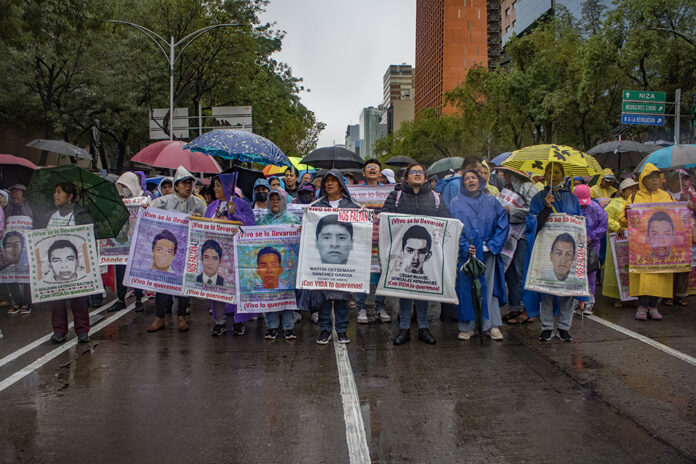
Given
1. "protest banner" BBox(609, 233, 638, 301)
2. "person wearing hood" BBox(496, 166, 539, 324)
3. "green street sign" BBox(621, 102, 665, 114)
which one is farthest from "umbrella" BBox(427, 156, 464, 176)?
"green street sign" BBox(621, 102, 665, 114)

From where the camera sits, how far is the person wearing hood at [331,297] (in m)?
6.93

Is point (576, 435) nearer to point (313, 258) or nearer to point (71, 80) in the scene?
point (313, 258)

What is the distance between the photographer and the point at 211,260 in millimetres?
7363

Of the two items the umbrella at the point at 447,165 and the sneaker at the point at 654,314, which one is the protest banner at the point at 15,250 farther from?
the sneaker at the point at 654,314

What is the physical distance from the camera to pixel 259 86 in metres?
39.9

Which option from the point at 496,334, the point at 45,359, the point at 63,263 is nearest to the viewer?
the point at 45,359

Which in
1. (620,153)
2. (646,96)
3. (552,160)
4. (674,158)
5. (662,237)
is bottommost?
(662,237)

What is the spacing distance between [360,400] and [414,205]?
2595 mm

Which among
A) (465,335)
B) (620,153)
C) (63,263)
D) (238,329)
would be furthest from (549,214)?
(620,153)

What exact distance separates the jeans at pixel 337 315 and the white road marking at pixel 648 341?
3.35m

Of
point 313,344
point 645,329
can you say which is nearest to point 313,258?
point 313,344

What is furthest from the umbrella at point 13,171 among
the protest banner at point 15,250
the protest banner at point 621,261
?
the protest banner at point 621,261

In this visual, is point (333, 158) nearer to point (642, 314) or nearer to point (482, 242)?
point (482, 242)

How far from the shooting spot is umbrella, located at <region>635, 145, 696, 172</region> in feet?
29.5
